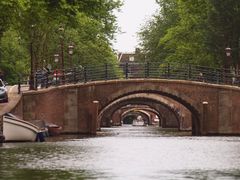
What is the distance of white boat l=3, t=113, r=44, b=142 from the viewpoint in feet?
114

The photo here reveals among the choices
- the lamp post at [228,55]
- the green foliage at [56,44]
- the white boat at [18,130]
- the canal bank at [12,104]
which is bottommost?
the white boat at [18,130]

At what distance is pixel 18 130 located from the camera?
3538 centimetres

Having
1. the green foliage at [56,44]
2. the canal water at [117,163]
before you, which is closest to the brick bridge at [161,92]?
the green foliage at [56,44]

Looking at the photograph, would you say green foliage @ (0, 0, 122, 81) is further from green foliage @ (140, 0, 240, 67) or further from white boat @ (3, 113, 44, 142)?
white boat @ (3, 113, 44, 142)

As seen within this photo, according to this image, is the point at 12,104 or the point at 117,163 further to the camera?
the point at 12,104

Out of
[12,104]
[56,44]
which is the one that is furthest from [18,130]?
[56,44]

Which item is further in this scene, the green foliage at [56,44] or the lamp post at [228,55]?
the green foliage at [56,44]

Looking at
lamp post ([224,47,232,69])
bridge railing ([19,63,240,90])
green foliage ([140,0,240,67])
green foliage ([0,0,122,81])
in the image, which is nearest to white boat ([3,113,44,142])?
bridge railing ([19,63,240,90])

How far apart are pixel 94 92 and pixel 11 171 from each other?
28.4 m

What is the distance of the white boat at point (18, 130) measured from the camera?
114 ft

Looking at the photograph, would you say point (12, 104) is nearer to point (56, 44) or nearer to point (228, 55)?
point (228, 55)

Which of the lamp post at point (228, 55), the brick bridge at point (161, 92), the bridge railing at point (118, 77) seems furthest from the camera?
the lamp post at point (228, 55)

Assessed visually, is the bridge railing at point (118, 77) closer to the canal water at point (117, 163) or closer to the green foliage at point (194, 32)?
the green foliage at point (194, 32)

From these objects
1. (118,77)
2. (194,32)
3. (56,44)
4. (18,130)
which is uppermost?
(194,32)
